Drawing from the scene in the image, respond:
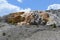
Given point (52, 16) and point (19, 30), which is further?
point (52, 16)

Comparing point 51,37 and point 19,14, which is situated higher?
point 19,14

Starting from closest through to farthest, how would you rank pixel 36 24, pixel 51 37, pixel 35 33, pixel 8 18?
pixel 51 37
pixel 35 33
pixel 36 24
pixel 8 18

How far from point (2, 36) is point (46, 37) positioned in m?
4.12

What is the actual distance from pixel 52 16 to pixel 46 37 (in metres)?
11.2

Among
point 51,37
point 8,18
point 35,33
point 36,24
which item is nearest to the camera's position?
point 51,37

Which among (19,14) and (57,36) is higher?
(19,14)

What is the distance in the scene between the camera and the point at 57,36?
2086 centimetres

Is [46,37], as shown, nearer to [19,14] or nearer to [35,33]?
[35,33]

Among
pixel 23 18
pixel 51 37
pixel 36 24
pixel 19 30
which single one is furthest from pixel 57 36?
pixel 23 18

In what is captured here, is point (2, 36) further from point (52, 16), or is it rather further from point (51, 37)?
point (52, 16)

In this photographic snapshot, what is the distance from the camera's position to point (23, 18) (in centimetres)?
3048

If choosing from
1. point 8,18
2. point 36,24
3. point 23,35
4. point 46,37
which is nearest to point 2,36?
point 23,35

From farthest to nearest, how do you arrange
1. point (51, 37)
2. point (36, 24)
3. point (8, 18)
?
point (8, 18) → point (36, 24) → point (51, 37)

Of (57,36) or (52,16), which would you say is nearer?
(57,36)
